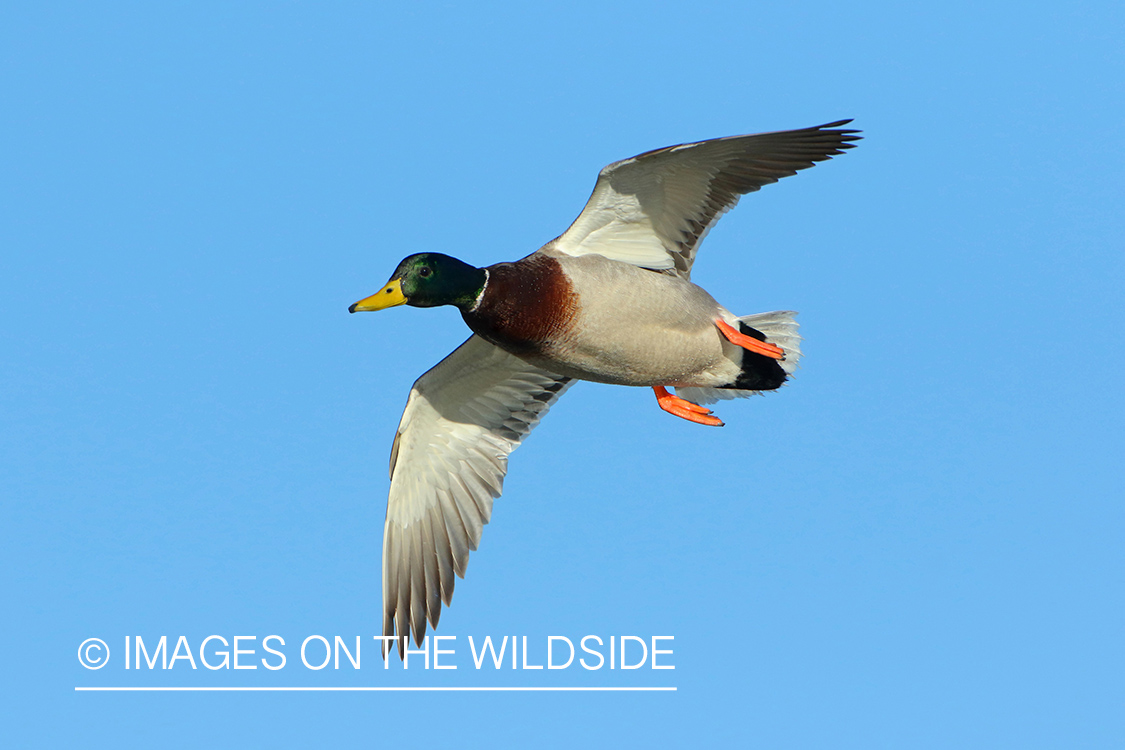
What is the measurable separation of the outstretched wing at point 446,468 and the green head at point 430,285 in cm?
157

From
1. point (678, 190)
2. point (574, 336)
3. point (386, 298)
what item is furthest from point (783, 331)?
point (386, 298)

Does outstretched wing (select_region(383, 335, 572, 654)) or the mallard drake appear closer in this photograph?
the mallard drake

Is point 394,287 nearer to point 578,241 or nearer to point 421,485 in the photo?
point 578,241

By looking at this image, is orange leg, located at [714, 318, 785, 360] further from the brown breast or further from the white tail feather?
the brown breast

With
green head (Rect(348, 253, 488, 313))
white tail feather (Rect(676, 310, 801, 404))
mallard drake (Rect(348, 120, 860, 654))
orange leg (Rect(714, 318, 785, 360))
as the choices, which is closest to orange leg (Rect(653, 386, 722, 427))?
mallard drake (Rect(348, 120, 860, 654))

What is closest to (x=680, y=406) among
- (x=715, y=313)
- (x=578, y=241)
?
(x=715, y=313)

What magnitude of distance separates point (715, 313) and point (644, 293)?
2.17ft

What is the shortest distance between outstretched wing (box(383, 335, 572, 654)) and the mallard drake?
1cm

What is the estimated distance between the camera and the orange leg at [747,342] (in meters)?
7.80

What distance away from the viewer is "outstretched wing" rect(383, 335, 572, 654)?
873cm

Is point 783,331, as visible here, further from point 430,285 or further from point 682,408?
point 430,285

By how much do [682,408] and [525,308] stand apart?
74.2 inches

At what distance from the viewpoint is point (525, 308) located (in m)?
7.05

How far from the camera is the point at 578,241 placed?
7.84 metres
